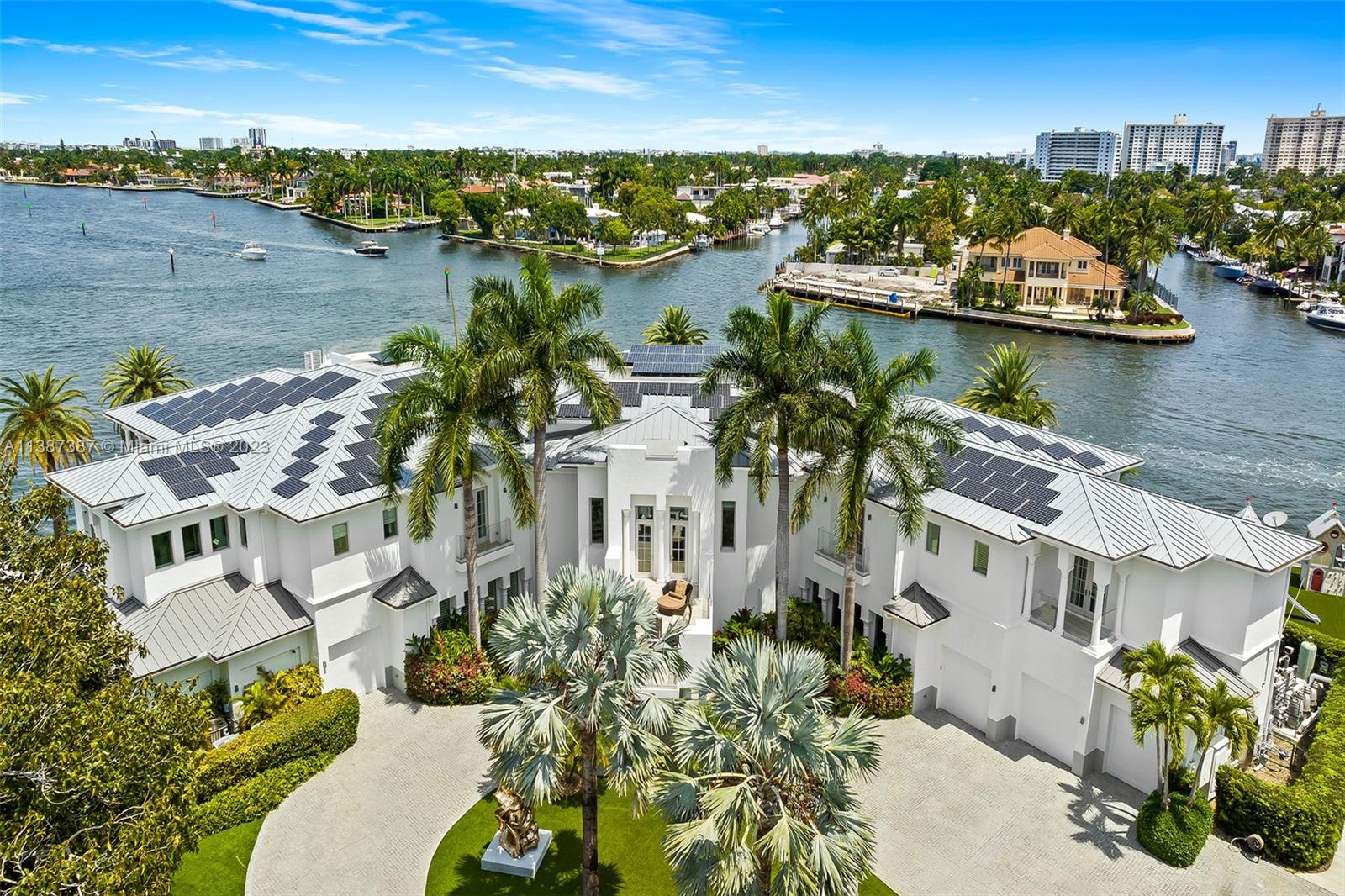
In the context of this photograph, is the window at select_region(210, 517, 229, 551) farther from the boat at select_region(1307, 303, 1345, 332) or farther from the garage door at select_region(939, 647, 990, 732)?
the boat at select_region(1307, 303, 1345, 332)

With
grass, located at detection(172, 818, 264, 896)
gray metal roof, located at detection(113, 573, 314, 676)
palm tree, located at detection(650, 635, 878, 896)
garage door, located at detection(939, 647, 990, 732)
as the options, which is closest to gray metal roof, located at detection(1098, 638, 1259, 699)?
garage door, located at detection(939, 647, 990, 732)

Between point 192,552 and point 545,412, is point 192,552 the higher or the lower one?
the lower one

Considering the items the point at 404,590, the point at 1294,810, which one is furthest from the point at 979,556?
the point at 404,590

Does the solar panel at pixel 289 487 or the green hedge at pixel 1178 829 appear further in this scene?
the solar panel at pixel 289 487

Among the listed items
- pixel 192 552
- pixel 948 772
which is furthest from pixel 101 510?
pixel 948 772

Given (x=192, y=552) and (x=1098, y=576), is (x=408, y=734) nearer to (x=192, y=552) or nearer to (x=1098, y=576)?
(x=192, y=552)

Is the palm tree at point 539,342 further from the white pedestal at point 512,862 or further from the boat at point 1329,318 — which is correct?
the boat at point 1329,318

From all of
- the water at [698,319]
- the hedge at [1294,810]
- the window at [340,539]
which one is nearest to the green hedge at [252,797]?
the window at [340,539]
